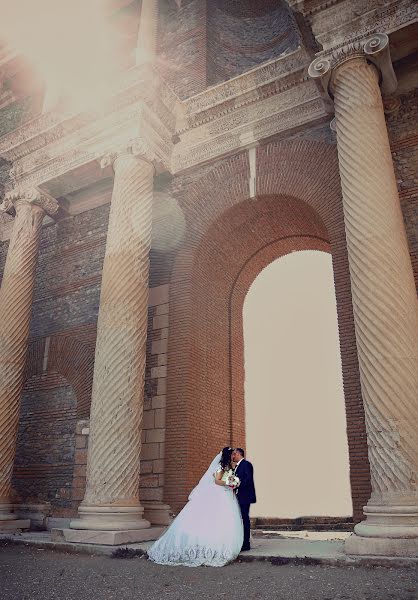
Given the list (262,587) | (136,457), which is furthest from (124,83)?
(262,587)

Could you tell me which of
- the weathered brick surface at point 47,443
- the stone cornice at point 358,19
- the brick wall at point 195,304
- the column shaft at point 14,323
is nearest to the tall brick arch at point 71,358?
the brick wall at point 195,304

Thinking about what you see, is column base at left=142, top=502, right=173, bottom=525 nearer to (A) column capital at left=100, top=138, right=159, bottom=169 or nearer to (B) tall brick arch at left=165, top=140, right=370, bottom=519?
(B) tall brick arch at left=165, top=140, right=370, bottom=519

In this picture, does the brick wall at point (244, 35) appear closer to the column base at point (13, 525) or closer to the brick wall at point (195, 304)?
the brick wall at point (195, 304)

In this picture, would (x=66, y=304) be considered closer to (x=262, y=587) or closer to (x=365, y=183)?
(x=365, y=183)

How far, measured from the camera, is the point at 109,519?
686cm

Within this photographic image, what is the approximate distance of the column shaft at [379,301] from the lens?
5270 millimetres

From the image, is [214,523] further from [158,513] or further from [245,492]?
[158,513]

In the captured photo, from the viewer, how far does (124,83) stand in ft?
32.1

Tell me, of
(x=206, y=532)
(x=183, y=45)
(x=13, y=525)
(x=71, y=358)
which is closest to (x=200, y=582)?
(x=206, y=532)

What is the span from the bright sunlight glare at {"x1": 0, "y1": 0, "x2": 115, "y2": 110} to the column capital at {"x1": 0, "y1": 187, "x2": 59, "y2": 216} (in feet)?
9.97

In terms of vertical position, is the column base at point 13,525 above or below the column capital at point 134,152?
below

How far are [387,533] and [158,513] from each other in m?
4.27

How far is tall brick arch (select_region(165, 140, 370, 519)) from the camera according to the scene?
8289 mm

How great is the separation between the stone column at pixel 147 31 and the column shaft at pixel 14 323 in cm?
472
